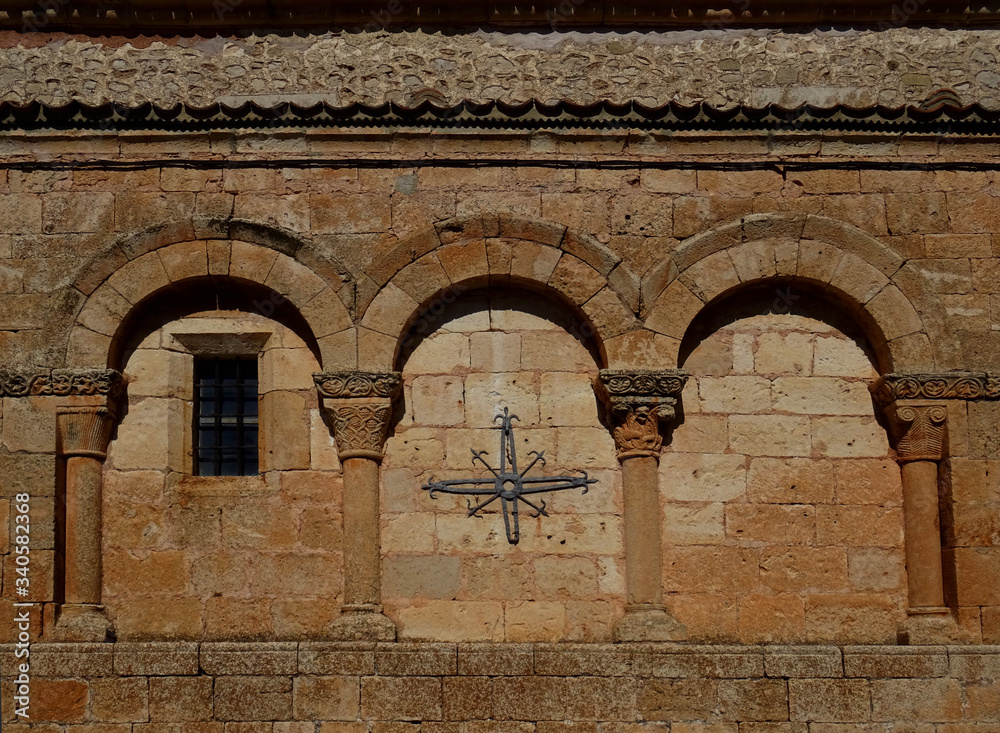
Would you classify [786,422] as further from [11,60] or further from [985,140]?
[11,60]

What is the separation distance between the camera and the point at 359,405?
11.8m

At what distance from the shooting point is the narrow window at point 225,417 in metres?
12.2

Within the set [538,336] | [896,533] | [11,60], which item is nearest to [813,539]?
[896,533]

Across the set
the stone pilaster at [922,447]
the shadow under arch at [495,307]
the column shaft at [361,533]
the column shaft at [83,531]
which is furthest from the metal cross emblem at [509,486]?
the column shaft at [83,531]

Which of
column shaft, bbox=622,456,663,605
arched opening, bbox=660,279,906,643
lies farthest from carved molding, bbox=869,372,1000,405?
column shaft, bbox=622,456,663,605

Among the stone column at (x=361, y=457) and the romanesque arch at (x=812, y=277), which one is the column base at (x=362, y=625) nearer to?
the stone column at (x=361, y=457)

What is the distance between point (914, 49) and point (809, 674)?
5.50 metres

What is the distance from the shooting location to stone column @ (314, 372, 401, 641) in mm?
11562

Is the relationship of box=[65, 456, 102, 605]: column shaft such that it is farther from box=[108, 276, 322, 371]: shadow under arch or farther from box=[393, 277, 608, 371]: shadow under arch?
box=[393, 277, 608, 371]: shadow under arch

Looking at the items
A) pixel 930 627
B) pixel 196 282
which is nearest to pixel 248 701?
pixel 196 282

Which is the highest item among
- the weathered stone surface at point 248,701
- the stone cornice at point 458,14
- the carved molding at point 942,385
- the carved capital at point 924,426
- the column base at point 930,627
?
the stone cornice at point 458,14

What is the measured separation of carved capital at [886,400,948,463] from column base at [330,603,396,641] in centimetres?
406

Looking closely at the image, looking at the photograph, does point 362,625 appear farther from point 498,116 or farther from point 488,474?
point 498,116

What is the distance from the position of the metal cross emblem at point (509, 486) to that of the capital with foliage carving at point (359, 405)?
0.57 meters
